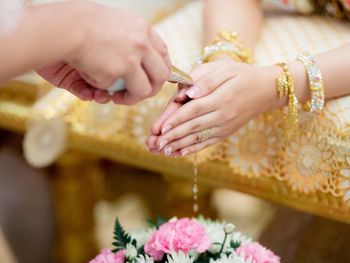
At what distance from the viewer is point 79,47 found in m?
0.55

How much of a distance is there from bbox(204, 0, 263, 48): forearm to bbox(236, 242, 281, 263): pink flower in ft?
1.31

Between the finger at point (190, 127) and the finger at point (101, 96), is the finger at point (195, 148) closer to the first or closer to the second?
the finger at point (190, 127)

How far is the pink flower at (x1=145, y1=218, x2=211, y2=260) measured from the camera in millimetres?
671

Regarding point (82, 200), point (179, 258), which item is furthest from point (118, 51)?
point (82, 200)

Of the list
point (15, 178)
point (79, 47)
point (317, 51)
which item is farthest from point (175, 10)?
point (79, 47)

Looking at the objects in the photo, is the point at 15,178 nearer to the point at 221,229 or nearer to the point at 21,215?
the point at 21,215

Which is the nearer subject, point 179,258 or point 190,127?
point 179,258

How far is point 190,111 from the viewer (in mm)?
746

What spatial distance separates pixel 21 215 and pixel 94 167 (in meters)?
0.27

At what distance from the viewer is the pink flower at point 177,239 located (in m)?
0.67

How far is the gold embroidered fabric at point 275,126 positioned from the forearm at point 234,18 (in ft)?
0.08

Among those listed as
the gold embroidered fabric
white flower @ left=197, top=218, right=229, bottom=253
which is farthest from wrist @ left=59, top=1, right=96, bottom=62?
the gold embroidered fabric

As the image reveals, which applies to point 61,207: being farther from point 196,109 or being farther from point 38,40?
point 38,40

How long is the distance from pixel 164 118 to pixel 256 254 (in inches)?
8.6
